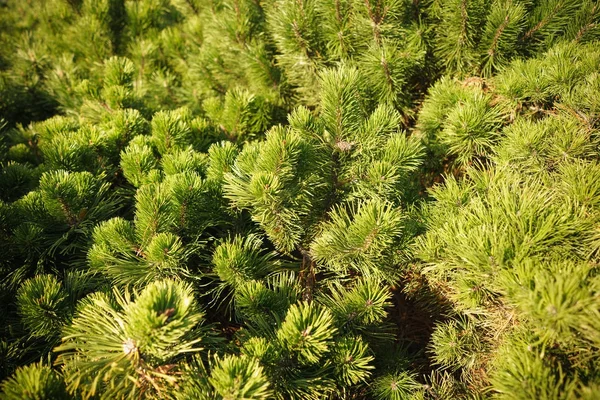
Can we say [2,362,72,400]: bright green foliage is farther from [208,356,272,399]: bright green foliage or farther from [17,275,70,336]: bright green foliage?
[208,356,272,399]: bright green foliage

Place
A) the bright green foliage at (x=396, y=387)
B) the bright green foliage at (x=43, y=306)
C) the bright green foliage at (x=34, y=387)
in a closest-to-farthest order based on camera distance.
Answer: the bright green foliage at (x=34, y=387) < the bright green foliage at (x=43, y=306) < the bright green foliage at (x=396, y=387)

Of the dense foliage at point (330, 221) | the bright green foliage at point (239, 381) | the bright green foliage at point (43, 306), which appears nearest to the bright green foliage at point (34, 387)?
the dense foliage at point (330, 221)

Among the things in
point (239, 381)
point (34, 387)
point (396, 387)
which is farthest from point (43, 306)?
point (396, 387)

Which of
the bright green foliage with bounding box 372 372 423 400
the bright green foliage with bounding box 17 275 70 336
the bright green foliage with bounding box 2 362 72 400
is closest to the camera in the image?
the bright green foliage with bounding box 2 362 72 400

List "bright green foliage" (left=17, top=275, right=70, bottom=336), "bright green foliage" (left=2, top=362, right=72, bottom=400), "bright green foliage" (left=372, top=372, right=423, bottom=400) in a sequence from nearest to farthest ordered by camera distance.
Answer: "bright green foliage" (left=2, top=362, right=72, bottom=400)
"bright green foliage" (left=17, top=275, right=70, bottom=336)
"bright green foliage" (left=372, top=372, right=423, bottom=400)

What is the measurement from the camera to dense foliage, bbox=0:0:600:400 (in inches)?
32.4

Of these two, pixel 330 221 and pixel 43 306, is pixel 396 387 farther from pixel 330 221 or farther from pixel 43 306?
pixel 43 306

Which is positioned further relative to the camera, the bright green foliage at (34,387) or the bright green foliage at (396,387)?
the bright green foliage at (396,387)

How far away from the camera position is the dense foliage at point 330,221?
82 centimetres

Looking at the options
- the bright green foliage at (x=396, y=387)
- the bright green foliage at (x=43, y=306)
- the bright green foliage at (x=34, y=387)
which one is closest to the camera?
the bright green foliage at (x=34, y=387)

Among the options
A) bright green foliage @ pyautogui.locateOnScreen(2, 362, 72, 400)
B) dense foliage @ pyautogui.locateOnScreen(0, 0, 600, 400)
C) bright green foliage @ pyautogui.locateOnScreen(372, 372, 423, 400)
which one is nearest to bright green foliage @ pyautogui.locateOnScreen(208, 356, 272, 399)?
dense foliage @ pyautogui.locateOnScreen(0, 0, 600, 400)

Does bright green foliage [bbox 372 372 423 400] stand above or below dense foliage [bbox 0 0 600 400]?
below

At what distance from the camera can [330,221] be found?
4.39 feet

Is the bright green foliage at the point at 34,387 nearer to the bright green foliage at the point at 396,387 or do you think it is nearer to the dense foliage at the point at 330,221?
the dense foliage at the point at 330,221
